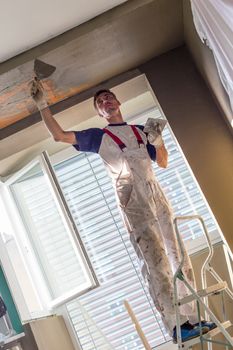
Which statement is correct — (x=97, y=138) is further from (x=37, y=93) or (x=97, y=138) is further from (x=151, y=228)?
(x=151, y=228)

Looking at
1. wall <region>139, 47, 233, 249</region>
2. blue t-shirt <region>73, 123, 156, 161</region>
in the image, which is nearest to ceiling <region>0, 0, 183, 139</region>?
wall <region>139, 47, 233, 249</region>

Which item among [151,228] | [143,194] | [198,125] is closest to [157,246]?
[151,228]

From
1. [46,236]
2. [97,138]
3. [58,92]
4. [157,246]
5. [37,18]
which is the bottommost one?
[157,246]

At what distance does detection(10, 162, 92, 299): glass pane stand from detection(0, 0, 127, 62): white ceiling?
1.09m

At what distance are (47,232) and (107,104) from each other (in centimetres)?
137

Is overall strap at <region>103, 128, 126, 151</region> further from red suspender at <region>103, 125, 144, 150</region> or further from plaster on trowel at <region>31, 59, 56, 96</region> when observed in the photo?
plaster on trowel at <region>31, 59, 56, 96</region>

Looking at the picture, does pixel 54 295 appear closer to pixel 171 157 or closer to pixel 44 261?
pixel 44 261

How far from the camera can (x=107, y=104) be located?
3.11 m

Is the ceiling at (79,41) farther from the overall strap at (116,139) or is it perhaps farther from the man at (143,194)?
the overall strap at (116,139)

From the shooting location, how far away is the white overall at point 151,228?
8.54ft

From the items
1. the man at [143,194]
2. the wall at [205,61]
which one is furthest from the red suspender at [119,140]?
the wall at [205,61]

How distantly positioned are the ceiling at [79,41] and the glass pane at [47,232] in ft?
2.11

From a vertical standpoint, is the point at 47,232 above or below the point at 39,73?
below

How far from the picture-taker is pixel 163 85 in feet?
11.8
